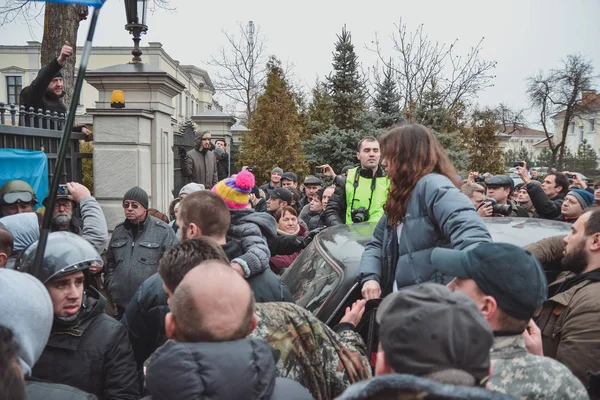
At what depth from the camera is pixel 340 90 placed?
57.3 ft

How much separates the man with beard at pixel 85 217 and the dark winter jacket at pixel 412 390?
3674 mm

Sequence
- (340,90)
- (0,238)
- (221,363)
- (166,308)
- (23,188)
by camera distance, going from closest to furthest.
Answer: (221,363) < (166,308) < (0,238) < (23,188) < (340,90)

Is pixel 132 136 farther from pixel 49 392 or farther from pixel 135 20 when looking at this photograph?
pixel 49 392

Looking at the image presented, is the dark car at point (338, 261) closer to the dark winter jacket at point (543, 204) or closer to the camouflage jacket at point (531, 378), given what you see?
the camouflage jacket at point (531, 378)

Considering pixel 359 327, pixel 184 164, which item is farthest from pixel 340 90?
pixel 359 327

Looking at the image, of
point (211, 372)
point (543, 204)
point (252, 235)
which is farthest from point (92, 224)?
point (543, 204)

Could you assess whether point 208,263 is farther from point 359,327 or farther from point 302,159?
point 302,159

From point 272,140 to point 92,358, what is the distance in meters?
16.7

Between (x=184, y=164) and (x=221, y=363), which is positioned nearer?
(x=221, y=363)

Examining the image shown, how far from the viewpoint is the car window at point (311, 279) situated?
3125mm

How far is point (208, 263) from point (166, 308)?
38.8 inches

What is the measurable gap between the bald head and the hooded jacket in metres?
0.39

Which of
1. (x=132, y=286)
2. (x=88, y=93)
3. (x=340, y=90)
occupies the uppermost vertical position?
(x=88, y=93)

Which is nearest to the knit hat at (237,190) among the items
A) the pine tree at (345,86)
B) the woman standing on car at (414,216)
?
the woman standing on car at (414,216)
